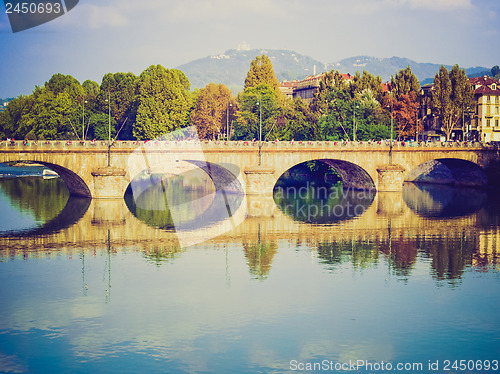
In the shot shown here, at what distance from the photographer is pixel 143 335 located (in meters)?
35.3

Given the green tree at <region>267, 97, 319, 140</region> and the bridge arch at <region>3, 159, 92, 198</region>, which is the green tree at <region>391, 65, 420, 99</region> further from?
the bridge arch at <region>3, 159, 92, 198</region>

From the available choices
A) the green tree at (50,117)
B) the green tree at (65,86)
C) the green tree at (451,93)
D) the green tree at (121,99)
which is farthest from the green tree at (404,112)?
the green tree at (65,86)

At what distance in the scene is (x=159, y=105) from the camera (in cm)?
12631

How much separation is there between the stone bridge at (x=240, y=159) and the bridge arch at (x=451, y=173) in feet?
0.85

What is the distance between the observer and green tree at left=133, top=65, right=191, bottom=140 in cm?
12456

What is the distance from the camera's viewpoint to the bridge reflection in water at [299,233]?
5391 centimetres

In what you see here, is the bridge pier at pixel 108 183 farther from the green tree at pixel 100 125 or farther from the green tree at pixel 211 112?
the green tree at pixel 211 112

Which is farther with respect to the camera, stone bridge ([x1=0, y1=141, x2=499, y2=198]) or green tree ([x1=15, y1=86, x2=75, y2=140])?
green tree ([x1=15, y1=86, x2=75, y2=140])

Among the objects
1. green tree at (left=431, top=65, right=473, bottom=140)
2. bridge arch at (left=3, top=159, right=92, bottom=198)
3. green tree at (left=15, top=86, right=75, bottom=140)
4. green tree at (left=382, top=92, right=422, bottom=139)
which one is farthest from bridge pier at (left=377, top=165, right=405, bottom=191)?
green tree at (left=15, top=86, right=75, bottom=140)

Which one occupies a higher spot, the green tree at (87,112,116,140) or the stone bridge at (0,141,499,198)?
the green tree at (87,112,116,140)

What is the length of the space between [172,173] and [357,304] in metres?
102

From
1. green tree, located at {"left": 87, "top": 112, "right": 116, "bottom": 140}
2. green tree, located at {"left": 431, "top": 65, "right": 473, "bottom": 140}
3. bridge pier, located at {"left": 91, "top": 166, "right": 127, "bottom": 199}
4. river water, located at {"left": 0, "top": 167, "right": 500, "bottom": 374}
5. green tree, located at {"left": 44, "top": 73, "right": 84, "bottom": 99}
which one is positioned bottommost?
river water, located at {"left": 0, "top": 167, "right": 500, "bottom": 374}

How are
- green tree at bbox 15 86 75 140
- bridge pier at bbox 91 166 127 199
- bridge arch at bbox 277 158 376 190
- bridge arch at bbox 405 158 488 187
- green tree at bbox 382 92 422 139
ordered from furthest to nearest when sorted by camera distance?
green tree at bbox 15 86 75 140
green tree at bbox 382 92 422 139
bridge arch at bbox 405 158 488 187
bridge arch at bbox 277 158 376 190
bridge pier at bbox 91 166 127 199

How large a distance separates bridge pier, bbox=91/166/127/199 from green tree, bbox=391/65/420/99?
6944cm
